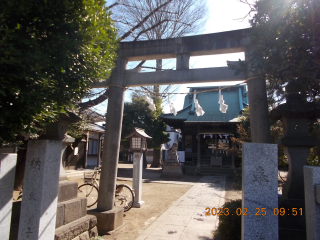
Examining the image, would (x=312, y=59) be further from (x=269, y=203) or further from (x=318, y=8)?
(x=269, y=203)

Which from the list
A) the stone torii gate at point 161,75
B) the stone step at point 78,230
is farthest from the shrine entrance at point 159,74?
the stone step at point 78,230

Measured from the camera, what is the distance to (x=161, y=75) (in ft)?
18.7

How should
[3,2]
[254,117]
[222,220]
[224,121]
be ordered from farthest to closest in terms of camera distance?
[224,121] → [254,117] → [222,220] → [3,2]

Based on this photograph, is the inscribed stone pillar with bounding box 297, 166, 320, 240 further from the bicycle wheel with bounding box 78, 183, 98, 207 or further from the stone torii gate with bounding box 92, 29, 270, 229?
the bicycle wheel with bounding box 78, 183, 98, 207

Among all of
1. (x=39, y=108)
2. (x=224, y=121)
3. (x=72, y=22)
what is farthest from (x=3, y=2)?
(x=224, y=121)

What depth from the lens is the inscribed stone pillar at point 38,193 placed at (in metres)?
3.21

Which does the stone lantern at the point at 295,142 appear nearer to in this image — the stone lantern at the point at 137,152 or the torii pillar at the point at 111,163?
the torii pillar at the point at 111,163

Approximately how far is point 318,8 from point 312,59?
2.47 feet

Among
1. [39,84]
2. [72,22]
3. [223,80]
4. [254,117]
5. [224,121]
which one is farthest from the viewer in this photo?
[224,121]

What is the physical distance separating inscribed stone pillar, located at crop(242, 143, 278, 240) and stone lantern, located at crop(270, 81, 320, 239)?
4.80 ft

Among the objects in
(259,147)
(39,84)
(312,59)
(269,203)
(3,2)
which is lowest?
(269,203)

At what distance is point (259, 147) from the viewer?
3.20 m

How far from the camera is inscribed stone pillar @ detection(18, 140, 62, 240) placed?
321cm

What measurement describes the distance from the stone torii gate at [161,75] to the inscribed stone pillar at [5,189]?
2348mm
